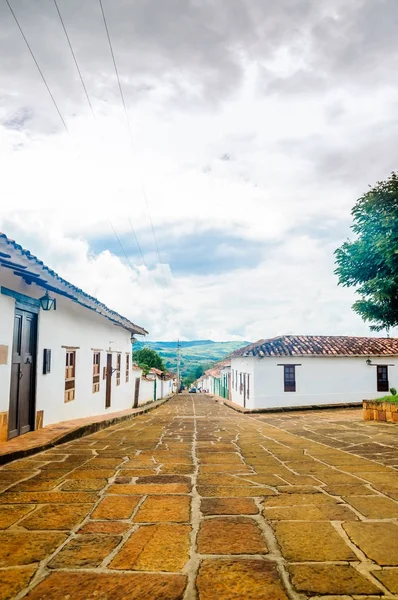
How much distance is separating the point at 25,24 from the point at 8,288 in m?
4.16

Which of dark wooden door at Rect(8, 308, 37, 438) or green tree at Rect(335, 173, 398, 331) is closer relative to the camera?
dark wooden door at Rect(8, 308, 37, 438)

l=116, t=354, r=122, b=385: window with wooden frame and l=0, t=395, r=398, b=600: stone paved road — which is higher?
l=116, t=354, r=122, b=385: window with wooden frame

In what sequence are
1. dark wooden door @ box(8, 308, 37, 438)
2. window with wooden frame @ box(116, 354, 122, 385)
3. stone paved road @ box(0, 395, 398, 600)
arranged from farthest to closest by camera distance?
window with wooden frame @ box(116, 354, 122, 385)
dark wooden door @ box(8, 308, 37, 438)
stone paved road @ box(0, 395, 398, 600)

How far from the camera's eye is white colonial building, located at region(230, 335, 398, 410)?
19562 mm

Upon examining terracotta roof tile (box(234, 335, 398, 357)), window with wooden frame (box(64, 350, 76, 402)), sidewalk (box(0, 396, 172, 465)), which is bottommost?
sidewalk (box(0, 396, 172, 465))

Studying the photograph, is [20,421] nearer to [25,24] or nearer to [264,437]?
[264,437]

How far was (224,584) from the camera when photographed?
1.99m

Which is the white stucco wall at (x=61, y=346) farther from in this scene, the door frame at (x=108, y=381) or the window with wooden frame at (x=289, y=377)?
the window with wooden frame at (x=289, y=377)

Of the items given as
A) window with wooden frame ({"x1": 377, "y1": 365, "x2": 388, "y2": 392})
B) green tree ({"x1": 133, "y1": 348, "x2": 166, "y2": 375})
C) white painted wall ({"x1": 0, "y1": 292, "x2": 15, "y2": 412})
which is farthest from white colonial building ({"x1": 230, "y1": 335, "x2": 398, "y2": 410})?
green tree ({"x1": 133, "y1": 348, "x2": 166, "y2": 375})

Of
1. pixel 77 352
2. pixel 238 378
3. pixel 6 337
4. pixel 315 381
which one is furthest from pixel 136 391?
pixel 6 337

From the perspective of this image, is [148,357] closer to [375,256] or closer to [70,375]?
[70,375]

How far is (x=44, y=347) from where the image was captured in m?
8.03

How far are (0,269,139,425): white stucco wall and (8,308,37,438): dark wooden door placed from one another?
0.68 feet

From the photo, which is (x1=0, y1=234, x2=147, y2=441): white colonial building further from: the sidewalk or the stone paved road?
the stone paved road
